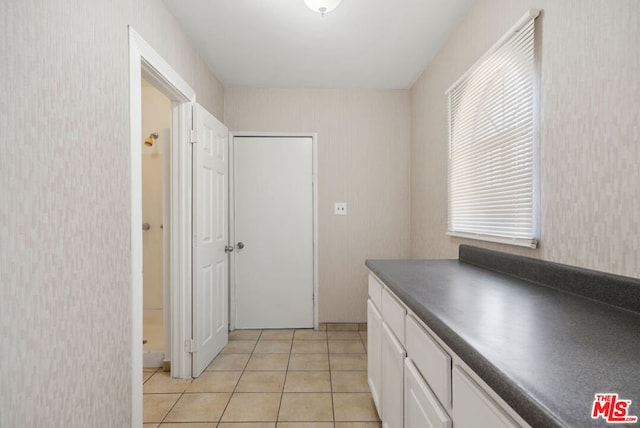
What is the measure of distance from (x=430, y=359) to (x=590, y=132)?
Answer: 99 centimetres

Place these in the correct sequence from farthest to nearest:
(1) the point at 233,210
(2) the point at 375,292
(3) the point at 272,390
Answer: (1) the point at 233,210 < (3) the point at 272,390 < (2) the point at 375,292

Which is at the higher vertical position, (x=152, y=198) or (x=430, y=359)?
(x=152, y=198)

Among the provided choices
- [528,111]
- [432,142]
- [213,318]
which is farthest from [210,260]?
[528,111]

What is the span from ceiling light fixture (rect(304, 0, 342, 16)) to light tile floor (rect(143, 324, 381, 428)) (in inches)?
96.6

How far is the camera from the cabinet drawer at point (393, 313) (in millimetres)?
1241

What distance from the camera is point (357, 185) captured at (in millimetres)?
3215

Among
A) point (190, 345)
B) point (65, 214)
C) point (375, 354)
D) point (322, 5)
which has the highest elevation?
point (322, 5)

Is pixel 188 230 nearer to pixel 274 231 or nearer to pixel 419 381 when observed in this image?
pixel 274 231

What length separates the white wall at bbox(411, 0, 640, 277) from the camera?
3.11 ft

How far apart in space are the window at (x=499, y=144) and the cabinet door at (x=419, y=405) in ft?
2.61

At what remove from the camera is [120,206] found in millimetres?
1411

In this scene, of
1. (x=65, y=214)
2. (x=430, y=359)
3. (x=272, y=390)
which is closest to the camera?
(x=430, y=359)

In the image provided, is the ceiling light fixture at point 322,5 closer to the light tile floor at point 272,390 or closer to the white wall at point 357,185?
the white wall at point 357,185

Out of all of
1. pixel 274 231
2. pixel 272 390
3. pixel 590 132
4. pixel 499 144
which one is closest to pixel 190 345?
pixel 272 390
